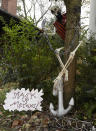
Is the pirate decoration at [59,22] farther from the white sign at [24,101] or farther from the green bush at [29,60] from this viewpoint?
the white sign at [24,101]

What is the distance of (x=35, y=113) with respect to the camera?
2.06 metres

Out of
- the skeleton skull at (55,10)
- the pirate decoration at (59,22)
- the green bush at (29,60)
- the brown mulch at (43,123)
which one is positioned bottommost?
the brown mulch at (43,123)

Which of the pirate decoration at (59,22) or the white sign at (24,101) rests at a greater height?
the pirate decoration at (59,22)

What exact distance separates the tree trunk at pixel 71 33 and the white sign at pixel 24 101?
1.08 feet

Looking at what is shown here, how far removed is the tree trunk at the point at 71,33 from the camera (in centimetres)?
187

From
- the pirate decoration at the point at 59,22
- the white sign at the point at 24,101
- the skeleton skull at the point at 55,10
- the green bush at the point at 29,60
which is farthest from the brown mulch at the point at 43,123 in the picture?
the skeleton skull at the point at 55,10

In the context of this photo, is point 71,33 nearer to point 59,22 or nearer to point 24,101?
point 59,22

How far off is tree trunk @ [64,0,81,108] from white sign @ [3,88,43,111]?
0.33 metres

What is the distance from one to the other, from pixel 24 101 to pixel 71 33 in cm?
96

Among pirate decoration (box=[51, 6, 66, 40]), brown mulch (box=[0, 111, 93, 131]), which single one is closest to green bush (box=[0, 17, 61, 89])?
pirate decoration (box=[51, 6, 66, 40])

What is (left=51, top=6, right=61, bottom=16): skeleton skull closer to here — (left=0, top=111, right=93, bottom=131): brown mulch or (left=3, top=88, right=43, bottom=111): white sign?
(left=3, top=88, right=43, bottom=111): white sign

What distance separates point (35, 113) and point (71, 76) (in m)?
0.66

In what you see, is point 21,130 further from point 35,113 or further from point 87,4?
point 87,4

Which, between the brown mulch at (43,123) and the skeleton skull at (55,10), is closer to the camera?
the brown mulch at (43,123)
